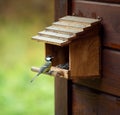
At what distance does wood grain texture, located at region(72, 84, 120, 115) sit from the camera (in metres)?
2.16

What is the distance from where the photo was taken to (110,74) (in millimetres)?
2137

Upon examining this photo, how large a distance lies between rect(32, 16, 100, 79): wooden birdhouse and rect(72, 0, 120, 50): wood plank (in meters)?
0.03

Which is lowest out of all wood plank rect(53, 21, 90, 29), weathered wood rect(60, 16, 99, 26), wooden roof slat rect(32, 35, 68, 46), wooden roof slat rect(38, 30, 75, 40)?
wooden roof slat rect(32, 35, 68, 46)

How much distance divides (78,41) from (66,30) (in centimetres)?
6

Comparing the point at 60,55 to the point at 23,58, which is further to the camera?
the point at 23,58

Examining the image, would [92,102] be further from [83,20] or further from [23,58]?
[23,58]

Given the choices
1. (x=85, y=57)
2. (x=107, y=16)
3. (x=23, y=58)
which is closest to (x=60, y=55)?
(x=85, y=57)

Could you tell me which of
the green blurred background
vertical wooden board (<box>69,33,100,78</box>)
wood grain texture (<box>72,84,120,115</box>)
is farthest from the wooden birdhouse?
the green blurred background

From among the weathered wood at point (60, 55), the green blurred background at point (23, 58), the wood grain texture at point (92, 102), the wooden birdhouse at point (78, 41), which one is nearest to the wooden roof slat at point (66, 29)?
the wooden birdhouse at point (78, 41)

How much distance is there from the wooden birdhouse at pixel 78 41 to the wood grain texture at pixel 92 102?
0.34ft

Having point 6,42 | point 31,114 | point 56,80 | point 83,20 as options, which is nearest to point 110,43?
point 83,20

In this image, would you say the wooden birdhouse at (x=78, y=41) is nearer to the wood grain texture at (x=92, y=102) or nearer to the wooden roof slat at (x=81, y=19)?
the wooden roof slat at (x=81, y=19)

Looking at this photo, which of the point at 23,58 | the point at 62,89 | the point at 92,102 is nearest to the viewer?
the point at 92,102

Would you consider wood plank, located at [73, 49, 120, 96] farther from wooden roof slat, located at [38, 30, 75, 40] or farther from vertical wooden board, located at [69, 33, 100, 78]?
wooden roof slat, located at [38, 30, 75, 40]
